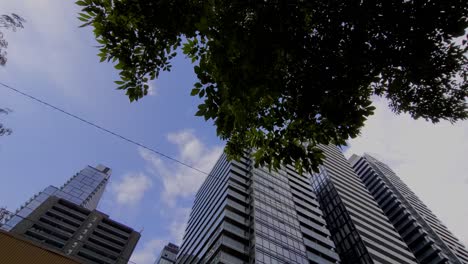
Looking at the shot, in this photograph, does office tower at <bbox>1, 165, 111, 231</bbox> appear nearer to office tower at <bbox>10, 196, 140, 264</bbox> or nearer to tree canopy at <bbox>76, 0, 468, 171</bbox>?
office tower at <bbox>10, 196, 140, 264</bbox>

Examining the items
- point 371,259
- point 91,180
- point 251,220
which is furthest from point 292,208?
point 91,180

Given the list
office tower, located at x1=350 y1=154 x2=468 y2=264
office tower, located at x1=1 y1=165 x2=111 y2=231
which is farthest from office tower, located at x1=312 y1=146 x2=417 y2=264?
office tower, located at x1=1 y1=165 x2=111 y2=231

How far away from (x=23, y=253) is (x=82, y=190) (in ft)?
354

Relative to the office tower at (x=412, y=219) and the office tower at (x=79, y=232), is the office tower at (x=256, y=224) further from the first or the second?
the office tower at (x=412, y=219)

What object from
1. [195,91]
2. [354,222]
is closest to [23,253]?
[195,91]

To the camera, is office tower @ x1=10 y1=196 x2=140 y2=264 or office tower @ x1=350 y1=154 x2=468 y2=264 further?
office tower @ x1=350 y1=154 x2=468 y2=264

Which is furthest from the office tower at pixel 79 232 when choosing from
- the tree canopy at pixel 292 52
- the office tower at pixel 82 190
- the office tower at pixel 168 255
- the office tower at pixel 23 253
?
the tree canopy at pixel 292 52

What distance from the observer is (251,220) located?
43906 millimetres

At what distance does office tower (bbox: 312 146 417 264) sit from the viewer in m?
55.0

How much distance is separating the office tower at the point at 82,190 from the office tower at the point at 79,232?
472 inches

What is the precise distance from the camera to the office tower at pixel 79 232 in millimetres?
63719

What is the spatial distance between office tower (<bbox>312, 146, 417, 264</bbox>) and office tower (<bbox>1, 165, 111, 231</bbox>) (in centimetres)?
7776

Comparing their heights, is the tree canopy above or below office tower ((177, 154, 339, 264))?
below

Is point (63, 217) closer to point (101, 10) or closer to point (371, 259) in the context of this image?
point (371, 259)
